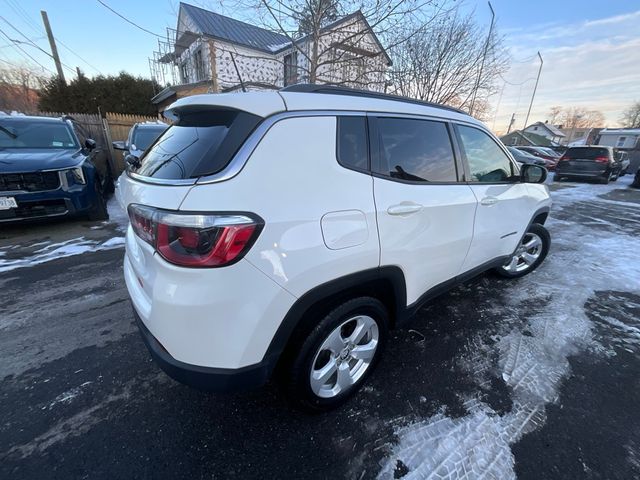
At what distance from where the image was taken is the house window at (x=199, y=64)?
17075mm

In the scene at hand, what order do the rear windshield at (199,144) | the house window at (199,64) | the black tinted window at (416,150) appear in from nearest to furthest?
the rear windshield at (199,144) → the black tinted window at (416,150) → the house window at (199,64)

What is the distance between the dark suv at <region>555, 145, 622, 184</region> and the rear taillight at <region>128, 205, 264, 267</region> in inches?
700

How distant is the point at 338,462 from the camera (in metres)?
1.59

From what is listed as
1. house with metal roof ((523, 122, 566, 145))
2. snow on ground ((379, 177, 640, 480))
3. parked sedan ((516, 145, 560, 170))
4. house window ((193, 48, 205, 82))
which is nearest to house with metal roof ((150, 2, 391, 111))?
house window ((193, 48, 205, 82))

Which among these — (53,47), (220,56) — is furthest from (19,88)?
(220,56)

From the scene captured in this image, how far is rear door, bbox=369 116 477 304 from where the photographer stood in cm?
173

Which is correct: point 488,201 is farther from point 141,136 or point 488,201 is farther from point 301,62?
point 301,62

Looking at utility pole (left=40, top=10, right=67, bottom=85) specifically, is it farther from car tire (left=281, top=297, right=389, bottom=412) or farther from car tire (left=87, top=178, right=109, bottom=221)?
car tire (left=281, top=297, right=389, bottom=412)

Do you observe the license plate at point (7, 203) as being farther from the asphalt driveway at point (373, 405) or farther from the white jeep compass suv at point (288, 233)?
Result: the white jeep compass suv at point (288, 233)

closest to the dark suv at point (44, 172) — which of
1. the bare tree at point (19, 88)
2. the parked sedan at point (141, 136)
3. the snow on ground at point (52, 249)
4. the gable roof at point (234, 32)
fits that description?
the snow on ground at point (52, 249)

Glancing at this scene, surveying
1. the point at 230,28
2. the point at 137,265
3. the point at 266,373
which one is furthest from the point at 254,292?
the point at 230,28

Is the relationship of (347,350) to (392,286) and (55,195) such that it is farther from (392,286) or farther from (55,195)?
(55,195)

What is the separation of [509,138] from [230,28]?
4779cm

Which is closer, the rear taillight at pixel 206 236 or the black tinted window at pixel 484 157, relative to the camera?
the rear taillight at pixel 206 236
